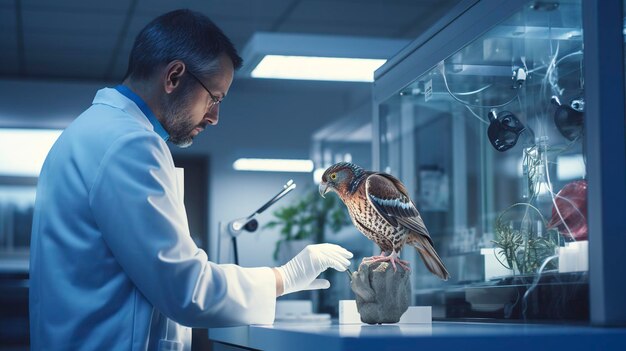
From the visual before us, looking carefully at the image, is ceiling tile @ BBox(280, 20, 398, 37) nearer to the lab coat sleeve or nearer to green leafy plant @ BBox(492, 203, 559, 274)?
green leafy plant @ BBox(492, 203, 559, 274)

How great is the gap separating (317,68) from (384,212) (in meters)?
2.08

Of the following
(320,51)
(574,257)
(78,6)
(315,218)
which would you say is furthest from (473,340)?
(78,6)

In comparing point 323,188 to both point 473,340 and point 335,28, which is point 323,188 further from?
point 335,28

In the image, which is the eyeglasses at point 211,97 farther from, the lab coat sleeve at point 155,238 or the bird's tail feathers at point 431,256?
the bird's tail feathers at point 431,256

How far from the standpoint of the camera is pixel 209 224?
22.0 ft

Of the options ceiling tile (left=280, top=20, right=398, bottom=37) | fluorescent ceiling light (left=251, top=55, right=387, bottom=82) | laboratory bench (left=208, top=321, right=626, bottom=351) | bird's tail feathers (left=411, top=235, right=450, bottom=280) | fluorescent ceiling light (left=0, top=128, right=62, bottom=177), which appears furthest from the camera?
fluorescent ceiling light (left=0, top=128, right=62, bottom=177)

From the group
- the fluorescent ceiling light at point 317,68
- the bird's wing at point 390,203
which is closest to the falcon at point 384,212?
the bird's wing at point 390,203

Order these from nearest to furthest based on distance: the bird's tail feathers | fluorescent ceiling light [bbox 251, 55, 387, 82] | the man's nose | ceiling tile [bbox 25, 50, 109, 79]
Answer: the bird's tail feathers < the man's nose < fluorescent ceiling light [bbox 251, 55, 387, 82] < ceiling tile [bbox 25, 50, 109, 79]

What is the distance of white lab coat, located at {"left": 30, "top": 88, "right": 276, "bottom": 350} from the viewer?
1379mm

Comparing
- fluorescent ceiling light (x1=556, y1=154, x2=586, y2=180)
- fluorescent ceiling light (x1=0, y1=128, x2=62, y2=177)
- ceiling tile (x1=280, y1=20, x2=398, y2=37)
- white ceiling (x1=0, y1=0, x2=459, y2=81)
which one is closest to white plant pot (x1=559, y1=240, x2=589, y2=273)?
fluorescent ceiling light (x1=556, y1=154, x2=586, y2=180)

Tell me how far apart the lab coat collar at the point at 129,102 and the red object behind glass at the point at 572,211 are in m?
0.79

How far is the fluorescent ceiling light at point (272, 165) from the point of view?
6.67m

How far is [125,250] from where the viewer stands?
139 centimetres

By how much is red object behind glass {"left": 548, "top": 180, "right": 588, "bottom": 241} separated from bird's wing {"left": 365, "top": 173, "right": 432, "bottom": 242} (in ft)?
0.87
